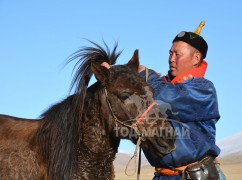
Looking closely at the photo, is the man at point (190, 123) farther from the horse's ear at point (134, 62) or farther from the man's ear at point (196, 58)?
the horse's ear at point (134, 62)

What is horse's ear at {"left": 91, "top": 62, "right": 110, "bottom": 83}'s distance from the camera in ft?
12.9

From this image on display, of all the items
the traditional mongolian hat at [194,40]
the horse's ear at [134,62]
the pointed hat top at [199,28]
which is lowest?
the horse's ear at [134,62]

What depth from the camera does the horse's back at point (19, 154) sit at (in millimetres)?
3787

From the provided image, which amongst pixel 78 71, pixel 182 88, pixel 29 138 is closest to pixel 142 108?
pixel 182 88

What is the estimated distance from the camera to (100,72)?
398 cm

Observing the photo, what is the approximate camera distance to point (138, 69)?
439cm

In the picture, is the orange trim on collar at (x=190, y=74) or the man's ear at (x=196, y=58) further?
the man's ear at (x=196, y=58)

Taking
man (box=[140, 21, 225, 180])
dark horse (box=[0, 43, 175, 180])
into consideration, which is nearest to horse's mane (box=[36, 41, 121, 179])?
dark horse (box=[0, 43, 175, 180])

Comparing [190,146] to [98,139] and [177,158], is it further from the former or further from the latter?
[98,139]

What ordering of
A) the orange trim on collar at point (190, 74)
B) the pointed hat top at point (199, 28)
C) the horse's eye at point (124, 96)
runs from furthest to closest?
the pointed hat top at point (199, 28) → the orange trim on collar at point (190, 74) → the horse's eye at point (124, 96)

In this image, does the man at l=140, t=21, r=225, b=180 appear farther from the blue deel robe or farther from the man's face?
the man's face

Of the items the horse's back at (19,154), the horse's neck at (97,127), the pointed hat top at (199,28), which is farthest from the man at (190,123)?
the horse's back at (19,154)

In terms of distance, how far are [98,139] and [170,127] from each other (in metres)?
0.76

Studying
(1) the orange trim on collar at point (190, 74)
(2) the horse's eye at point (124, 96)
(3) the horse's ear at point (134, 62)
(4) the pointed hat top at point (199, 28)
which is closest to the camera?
(2) the horse's eye at point (124, 96)
